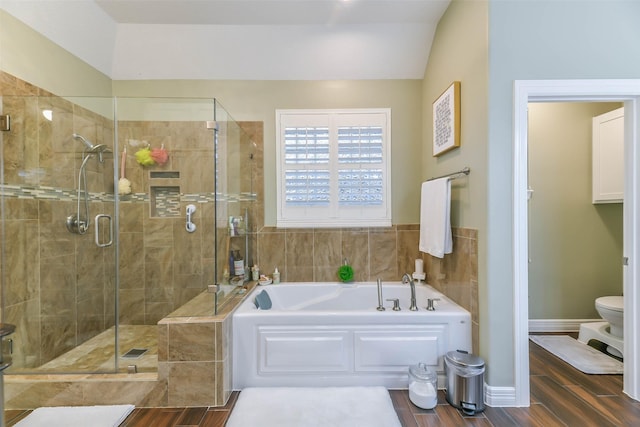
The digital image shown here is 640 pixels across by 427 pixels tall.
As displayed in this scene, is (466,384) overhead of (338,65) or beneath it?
Answer: beneath

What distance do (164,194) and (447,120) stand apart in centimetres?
256

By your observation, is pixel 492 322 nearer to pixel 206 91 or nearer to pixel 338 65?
pixel 338 65

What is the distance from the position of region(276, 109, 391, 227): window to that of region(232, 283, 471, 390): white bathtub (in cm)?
108

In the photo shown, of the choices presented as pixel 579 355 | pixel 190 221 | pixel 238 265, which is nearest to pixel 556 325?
pixel 579 355

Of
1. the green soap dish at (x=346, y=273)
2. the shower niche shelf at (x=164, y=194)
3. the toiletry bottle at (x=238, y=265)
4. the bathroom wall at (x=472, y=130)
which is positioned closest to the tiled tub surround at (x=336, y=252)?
the green soap dish at (x=346, y=273)

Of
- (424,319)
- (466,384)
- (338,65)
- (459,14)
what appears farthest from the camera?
(338,65)

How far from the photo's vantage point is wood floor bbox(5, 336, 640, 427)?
166 centimetres

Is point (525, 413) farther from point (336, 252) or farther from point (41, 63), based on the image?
point (41, 63)

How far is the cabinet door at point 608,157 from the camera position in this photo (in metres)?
2.56

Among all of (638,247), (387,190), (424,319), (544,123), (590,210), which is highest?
(544,123)

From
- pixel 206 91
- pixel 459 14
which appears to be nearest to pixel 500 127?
pixel 459 14

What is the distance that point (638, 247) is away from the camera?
1.83 metres

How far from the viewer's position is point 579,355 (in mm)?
2391

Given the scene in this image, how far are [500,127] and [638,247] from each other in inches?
45.7
